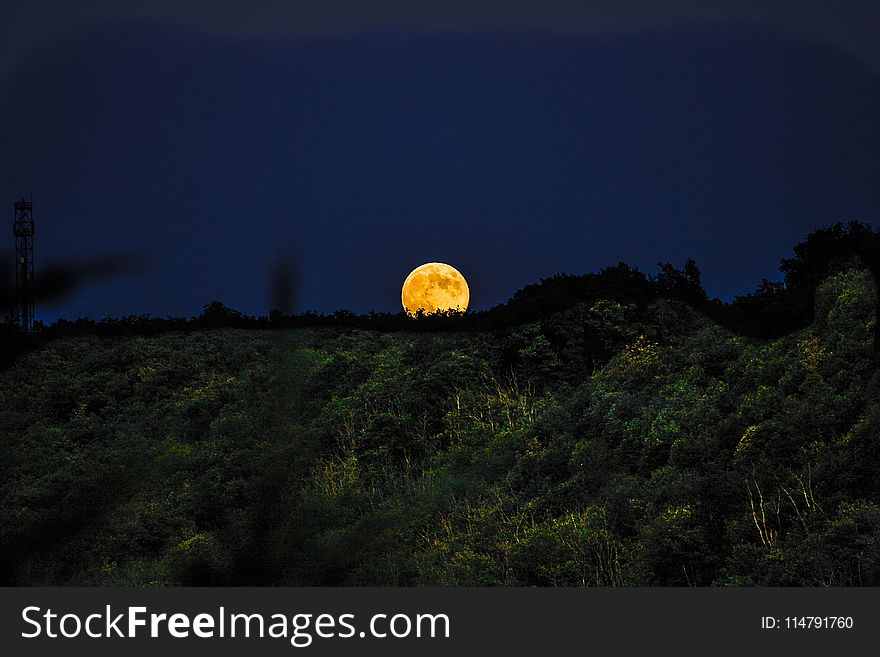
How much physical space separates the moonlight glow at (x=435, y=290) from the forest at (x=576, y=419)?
100 centimetres

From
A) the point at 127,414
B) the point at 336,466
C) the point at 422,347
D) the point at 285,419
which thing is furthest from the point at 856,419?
the point at 285,419

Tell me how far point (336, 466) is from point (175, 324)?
6.19 meters

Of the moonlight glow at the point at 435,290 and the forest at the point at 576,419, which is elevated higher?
the moonlight glow at the point at 435,290

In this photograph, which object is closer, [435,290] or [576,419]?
[576,419]

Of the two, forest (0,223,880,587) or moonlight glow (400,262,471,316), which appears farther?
moonlight glow (400,262,471,316)

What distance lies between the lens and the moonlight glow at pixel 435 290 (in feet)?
64.2

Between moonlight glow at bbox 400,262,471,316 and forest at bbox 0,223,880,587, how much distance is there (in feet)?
3.27

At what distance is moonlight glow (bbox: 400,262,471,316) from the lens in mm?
19562

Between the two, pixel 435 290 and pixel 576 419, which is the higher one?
pixel 435 290

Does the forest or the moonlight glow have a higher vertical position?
the moonlight glow

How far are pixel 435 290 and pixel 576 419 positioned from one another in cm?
629

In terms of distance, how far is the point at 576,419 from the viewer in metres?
14.2

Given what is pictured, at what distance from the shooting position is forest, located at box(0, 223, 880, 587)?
9.88 m

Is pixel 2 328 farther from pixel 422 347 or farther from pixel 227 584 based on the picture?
pixel 422 347
